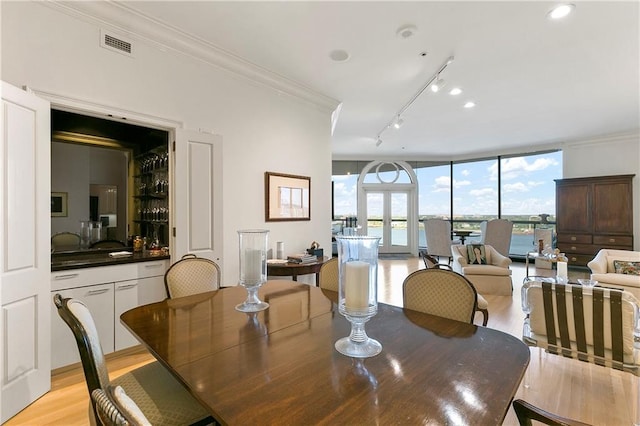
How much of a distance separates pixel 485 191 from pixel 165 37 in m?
8.52

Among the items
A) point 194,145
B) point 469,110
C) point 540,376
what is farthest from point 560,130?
point 194,145

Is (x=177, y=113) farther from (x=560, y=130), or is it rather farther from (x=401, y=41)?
(x=560, y=130)

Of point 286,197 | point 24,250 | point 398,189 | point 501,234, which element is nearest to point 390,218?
point 398,189

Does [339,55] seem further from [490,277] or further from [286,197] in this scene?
[490,277]

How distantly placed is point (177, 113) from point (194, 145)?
35 centimetres

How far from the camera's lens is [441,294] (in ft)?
6.15

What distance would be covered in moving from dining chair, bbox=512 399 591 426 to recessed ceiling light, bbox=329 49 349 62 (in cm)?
327

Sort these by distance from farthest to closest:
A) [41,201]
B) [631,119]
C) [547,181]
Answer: [547,181]
[631,119]
[41,201]

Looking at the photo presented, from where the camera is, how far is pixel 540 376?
2.56m

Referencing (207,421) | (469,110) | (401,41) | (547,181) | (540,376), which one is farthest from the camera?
(547,181)

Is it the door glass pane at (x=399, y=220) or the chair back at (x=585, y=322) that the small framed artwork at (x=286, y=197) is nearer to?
the chair back at (x=585, y=322)

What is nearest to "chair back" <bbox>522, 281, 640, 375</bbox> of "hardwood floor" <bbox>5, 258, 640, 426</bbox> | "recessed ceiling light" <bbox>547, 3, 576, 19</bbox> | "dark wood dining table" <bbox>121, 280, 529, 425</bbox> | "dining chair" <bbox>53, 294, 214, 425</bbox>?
"hardwood floor" <bbox>5, 258, 640, 426</bbox>

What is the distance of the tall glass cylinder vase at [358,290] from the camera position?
1.24 meters

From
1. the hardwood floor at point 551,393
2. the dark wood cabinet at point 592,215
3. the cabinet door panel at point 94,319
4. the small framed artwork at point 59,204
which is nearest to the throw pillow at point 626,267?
the dark wood cabinet at point 592,215
